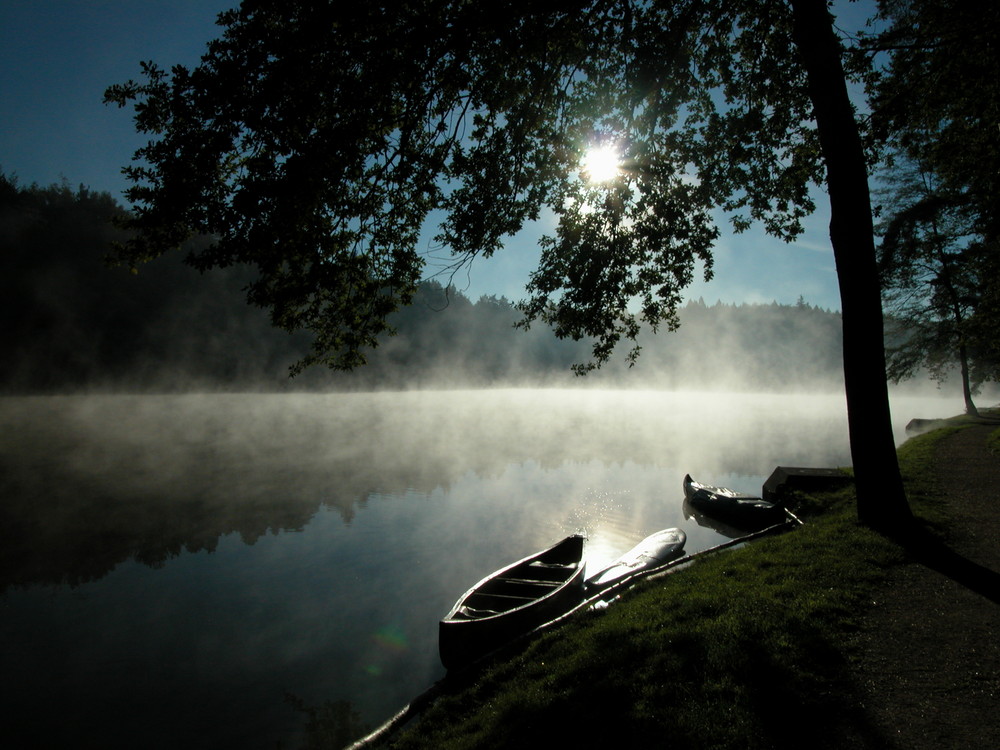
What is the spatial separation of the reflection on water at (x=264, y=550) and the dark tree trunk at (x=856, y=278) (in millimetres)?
7986

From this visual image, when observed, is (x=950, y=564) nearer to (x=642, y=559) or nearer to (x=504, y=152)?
(x=642, y=559)

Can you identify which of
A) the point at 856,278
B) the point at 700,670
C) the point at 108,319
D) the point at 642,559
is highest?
the point at 108,319

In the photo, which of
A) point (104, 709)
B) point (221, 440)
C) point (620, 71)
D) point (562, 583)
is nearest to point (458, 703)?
point (562, 583)

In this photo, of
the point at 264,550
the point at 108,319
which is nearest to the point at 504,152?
the point at 264,550

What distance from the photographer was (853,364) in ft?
30.6

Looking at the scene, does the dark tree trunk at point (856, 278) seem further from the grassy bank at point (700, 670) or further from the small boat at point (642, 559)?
the small boat at point (642, 559)

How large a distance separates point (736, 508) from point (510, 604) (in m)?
11.9

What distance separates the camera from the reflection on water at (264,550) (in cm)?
887

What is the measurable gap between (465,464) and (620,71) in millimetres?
22841

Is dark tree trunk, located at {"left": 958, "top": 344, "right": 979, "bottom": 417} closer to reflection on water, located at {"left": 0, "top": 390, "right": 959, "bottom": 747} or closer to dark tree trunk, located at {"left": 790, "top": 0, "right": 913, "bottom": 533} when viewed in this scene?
reflection on water, located at {"left": 0, "top": 390, "right": 959, "bottom": 747}

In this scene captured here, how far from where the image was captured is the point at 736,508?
18641 millimetres

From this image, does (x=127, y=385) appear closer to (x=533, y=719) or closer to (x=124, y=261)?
(x=124, y=261)

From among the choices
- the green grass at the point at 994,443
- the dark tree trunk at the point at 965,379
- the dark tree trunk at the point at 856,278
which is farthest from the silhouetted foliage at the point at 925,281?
the dark tree trunk at the point at 856,278

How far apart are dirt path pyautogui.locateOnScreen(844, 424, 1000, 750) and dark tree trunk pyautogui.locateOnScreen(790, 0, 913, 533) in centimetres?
134
